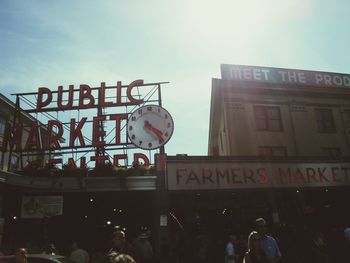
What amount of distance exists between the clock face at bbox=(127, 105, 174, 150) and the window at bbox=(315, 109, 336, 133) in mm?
12951

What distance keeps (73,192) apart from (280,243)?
1139cm

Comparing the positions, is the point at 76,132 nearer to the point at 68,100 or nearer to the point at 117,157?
the point at 68,100

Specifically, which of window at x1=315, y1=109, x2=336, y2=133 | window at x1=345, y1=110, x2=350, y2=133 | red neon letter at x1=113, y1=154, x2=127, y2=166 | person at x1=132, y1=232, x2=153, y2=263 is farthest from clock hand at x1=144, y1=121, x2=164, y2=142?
window at x1=345, y1=110, x2=350, y2=133

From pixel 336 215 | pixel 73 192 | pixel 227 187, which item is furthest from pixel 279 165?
pixel 73 192

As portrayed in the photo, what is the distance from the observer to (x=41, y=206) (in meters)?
16.5

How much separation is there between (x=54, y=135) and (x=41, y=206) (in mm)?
6115

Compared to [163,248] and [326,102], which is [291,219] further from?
[326,102]

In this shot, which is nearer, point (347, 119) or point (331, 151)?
point (331, 151)

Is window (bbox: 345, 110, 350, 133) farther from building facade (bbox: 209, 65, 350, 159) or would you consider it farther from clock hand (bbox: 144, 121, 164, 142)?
clock hand (bbox: 144, 121, 164, 142)

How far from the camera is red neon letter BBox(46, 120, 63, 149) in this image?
21080 mm

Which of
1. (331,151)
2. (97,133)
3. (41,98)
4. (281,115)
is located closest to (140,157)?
(97,133)

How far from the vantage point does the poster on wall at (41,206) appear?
16.4m

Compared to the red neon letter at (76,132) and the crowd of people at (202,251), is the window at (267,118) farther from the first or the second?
the red neon letter at (76,132)

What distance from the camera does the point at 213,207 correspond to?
19.9m
